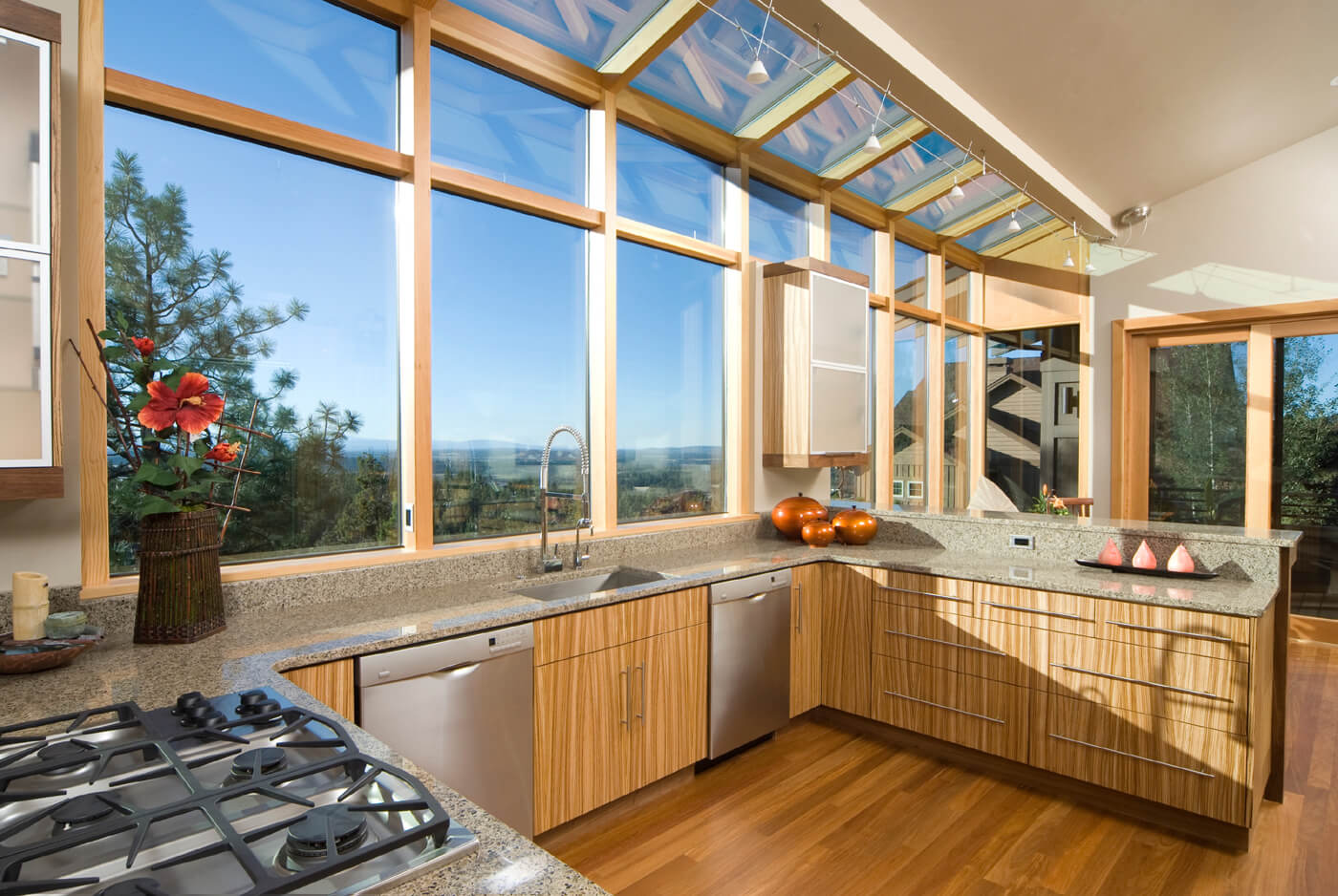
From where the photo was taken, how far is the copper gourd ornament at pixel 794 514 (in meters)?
3.92

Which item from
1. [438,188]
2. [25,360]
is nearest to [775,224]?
[438,188]

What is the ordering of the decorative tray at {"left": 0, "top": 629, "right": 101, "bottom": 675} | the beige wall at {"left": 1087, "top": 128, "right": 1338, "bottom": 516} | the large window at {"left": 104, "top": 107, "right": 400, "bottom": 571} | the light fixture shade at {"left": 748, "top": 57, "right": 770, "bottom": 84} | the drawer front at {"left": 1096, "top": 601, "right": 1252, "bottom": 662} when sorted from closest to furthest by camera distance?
the decorative tray at {"left": 0, "top": 629, "right": 101, "bottom": 675}, the large window at {"left": 104, "top": 107, "right": 400, "bottom": 571}, the drawer front at {"left": 1096, "top": 601, "right": 1252, "bottom": 662}, the light fixture shade at {"left": 748, "top": 57, "right": 770, "bottom": 84}, the beige wall at {"left": 1087, "top": 128, "right": 1338, "bottom": 516}

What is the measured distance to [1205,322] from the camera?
219 inches

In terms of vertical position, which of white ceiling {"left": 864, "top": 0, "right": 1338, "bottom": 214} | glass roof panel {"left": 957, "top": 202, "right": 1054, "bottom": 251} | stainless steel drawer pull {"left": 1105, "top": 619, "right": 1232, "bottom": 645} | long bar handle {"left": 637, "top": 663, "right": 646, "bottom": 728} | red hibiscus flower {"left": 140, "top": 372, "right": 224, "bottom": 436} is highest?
white ceiling {"left": 864, "top": 0, "right": 1338, "bottom": 214}

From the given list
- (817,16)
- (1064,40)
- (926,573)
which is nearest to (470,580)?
(926,573)

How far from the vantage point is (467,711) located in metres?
2.15

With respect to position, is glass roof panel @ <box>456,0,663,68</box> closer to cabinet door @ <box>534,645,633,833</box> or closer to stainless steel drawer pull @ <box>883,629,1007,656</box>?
cabinet door @ <box>534,645,633,833</box>

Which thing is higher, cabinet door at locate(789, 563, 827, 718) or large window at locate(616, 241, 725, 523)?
large window at locate(616, 241, 725, 523)

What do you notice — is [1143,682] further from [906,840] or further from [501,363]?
[501,363]

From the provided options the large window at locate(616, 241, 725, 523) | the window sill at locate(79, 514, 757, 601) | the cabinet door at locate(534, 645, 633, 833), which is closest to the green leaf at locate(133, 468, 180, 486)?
the window sill at locate(79, 514, 757, 601)

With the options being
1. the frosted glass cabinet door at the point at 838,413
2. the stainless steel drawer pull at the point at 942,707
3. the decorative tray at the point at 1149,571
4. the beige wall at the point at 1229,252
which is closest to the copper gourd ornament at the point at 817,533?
the frosted glass cabinet door at the point at 838,413

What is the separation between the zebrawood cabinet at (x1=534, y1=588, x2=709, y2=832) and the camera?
2.39m

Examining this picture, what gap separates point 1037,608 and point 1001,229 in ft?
13.6

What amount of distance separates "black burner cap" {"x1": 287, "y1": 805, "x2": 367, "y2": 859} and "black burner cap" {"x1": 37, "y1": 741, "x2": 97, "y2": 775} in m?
0.45
